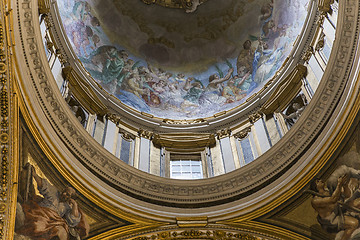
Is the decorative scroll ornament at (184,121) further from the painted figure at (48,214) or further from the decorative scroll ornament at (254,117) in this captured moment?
the painted figure at (48,214)

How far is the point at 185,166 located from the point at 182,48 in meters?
7.56

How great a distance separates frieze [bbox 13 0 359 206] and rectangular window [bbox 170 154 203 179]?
4.95 ft

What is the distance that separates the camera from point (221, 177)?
44.7ft

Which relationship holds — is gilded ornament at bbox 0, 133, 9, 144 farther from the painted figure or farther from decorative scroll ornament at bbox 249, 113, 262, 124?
decorative scroll ornament at bbox 249, 113, 262, 124

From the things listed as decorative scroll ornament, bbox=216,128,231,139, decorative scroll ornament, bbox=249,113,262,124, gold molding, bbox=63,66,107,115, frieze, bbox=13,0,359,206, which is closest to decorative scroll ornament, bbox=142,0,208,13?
decorative scroll ornament, bbox=216,128,231,139

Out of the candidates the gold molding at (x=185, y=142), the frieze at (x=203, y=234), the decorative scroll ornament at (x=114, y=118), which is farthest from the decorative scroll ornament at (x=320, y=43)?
the decorative scroll ornament at (x=114, y=118)

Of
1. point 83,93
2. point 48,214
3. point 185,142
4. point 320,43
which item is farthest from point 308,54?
point 48,214

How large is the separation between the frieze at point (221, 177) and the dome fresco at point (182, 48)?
4.77m

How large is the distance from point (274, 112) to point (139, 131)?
4.42 m

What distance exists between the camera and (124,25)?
20.9 meters

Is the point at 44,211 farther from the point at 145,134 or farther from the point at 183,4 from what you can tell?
the point at 183,4

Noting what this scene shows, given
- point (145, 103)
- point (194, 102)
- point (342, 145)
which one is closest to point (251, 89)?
point (194, 102)

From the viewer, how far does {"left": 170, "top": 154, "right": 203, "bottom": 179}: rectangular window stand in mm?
→ 15094

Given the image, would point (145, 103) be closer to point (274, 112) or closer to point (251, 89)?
point (251, 89)
